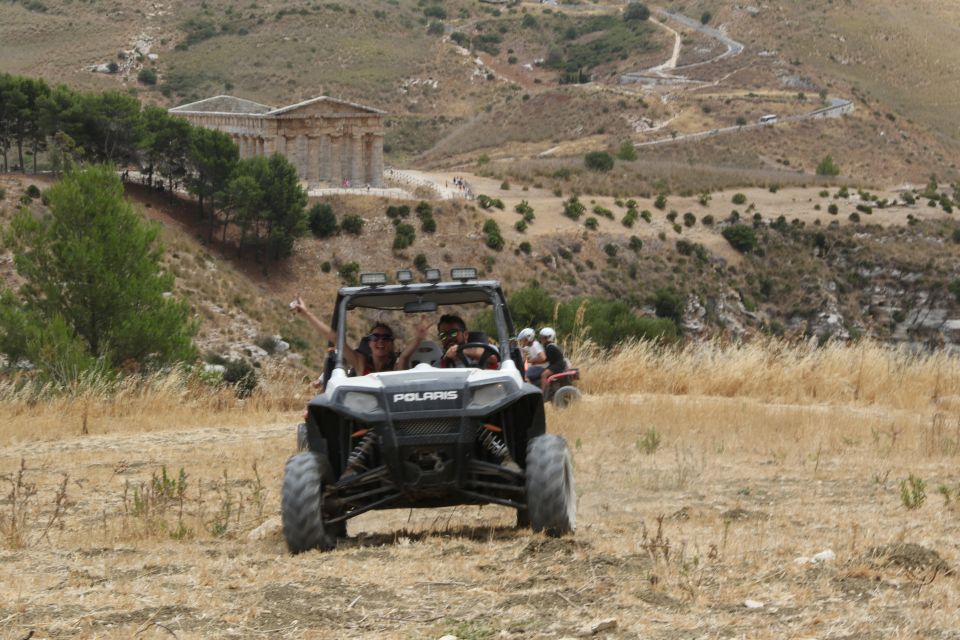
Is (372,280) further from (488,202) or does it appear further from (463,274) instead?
(488,202)

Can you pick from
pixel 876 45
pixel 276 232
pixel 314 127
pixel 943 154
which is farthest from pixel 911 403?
pixel 876 45

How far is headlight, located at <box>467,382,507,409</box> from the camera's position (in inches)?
317

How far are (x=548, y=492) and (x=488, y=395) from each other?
704 millimetres

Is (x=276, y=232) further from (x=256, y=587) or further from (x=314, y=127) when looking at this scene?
(x=256, y=587)

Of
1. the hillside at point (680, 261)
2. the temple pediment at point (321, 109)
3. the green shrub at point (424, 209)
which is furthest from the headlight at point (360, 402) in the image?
the temple pediment at point (321, 109)

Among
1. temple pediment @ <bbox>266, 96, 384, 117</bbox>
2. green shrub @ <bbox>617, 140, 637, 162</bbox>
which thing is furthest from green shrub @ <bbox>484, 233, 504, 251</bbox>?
green shrub @ <bbox>617, 140, 637, 162</bbox>

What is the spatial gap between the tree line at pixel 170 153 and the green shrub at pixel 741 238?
26.6m

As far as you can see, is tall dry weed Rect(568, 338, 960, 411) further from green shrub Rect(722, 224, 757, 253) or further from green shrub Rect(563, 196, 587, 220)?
green shrub Rect(722, 224, 757, 253)

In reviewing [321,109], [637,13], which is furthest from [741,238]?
[637,13]

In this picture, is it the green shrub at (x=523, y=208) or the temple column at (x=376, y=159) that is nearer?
the green shrub at (x=523, y=208)

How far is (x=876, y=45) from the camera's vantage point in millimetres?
143625

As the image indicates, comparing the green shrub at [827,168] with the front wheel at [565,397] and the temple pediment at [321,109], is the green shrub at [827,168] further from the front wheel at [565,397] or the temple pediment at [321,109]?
the front wheel at [565,397]

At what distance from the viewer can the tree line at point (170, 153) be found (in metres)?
70.1

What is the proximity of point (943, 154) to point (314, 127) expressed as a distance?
206 ft
